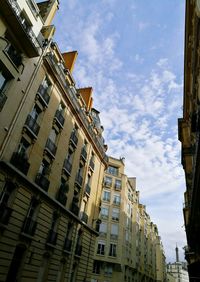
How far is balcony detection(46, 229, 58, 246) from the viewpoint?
Answer: 17.6m

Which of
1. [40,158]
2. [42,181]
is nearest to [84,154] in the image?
[40,158]

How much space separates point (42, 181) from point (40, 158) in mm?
1667

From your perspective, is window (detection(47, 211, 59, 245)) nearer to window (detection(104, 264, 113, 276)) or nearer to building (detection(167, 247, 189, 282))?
window (detection(104, 264, 113, 276))

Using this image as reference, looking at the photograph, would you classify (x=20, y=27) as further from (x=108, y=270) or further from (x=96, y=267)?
(x=108, y=270)

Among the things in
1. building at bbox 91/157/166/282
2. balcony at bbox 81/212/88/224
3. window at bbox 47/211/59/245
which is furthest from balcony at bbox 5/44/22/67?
building at bbox 91/157/166/282

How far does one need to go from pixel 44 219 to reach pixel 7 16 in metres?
13.4

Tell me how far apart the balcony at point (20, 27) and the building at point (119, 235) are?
34.0 m

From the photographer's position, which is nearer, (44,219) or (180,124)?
(44,219)

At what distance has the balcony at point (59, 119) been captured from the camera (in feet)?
66.3

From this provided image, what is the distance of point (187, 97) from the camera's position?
21.3m

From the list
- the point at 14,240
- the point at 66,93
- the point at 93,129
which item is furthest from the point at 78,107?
the point at 14,240

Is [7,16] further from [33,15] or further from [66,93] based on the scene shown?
[66,93]

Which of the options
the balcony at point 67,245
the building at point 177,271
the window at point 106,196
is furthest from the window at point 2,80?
the building at point 177,271

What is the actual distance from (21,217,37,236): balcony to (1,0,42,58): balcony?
1100cm
